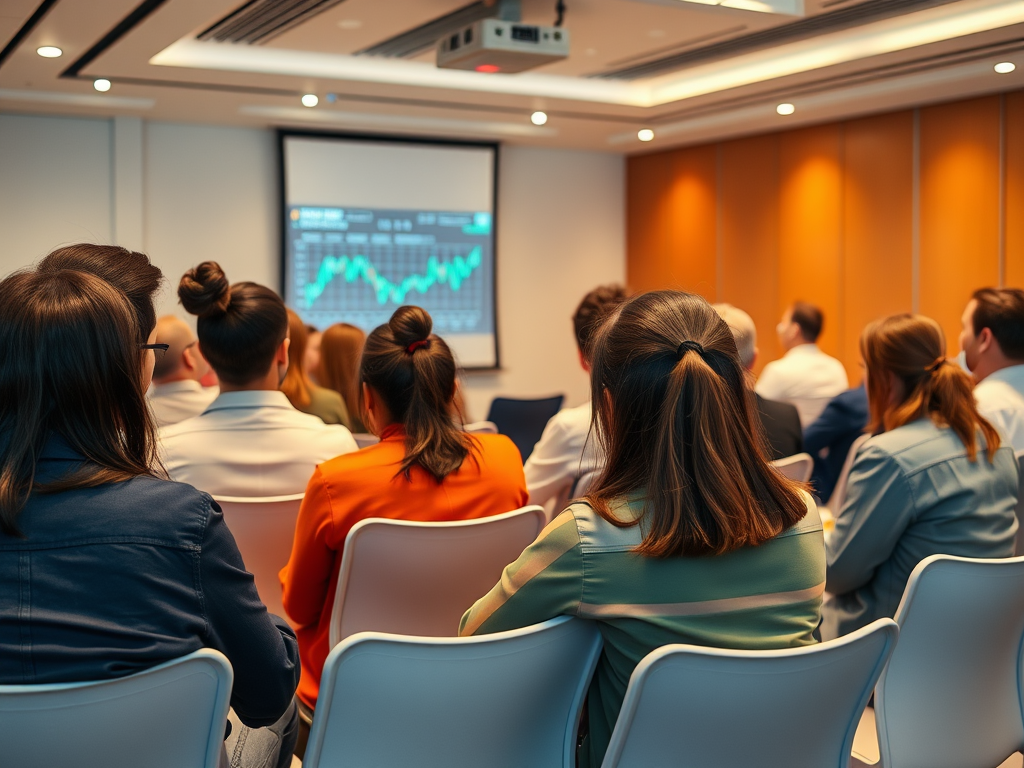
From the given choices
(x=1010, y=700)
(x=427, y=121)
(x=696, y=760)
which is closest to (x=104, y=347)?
(x=696, y=760)

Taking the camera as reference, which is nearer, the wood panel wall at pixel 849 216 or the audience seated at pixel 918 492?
the audience seated at pixel 918 492

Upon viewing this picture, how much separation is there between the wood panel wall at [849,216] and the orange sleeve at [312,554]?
17.3 ft

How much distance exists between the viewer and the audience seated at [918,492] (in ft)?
7.45

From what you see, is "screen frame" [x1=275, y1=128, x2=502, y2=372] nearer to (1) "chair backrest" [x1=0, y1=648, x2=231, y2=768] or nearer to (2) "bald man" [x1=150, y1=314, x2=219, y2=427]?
(2) "bald man" [x1=150, y1=314, x2=219, y2=427]

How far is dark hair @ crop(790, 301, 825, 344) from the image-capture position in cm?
589

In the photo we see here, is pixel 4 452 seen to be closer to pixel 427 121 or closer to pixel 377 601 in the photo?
pixel 377 601

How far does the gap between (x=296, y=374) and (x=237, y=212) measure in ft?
13.2

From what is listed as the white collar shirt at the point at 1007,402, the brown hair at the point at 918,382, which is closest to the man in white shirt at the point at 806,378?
the white collar shirt at the point at 1007,402

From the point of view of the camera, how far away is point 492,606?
1440 millimetres

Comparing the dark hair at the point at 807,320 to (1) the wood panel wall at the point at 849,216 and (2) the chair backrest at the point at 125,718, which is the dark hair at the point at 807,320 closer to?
(1) the wood panel wall at the point at 849,216

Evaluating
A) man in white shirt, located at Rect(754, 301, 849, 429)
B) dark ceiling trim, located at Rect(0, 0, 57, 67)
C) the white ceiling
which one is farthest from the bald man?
man in white shirt, located at Rect(754, 301, 849, 429)

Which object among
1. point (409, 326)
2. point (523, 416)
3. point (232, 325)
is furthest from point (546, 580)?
point (523, 416)

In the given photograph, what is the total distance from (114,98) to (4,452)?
5.81 m

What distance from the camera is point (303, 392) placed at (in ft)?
12.5
